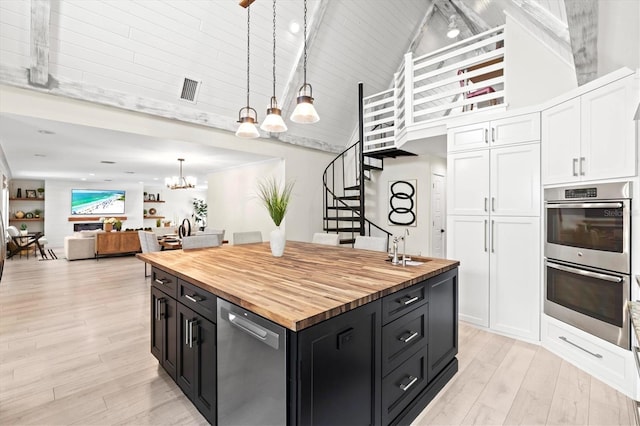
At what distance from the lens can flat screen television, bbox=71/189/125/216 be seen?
10969 mm

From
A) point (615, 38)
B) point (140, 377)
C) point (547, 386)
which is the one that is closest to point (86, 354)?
point (140, 377)

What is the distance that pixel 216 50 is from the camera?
3904 mm

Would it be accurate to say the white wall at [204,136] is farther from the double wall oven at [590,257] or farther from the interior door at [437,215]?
the double wall oven at [590,257]

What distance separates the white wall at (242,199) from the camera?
598cm

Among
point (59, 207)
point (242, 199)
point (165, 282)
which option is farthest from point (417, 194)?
point (59, 207)

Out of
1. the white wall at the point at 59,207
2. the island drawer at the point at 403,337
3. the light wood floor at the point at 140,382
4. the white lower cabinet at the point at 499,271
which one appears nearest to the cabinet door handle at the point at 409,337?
the island drawer at the point at 403,337

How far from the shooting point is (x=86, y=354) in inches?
106

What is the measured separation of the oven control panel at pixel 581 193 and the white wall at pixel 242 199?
13.8 feet

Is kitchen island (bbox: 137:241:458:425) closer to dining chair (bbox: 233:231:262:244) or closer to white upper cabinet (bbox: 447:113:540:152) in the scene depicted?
dining chair (bbox: 233:231:262:244)

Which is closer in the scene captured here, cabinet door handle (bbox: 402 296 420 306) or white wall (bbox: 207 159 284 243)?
cabinet door handle (bbox: 402 296 420 306)

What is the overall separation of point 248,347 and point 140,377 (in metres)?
1.58

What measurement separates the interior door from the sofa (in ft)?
27.9

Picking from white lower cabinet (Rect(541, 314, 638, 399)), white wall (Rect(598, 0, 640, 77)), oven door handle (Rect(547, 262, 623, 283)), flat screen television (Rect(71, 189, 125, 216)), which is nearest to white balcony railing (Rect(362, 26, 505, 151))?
white wall (Rect(598, 0, 640, 77))

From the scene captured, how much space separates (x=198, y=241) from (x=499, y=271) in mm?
3212
